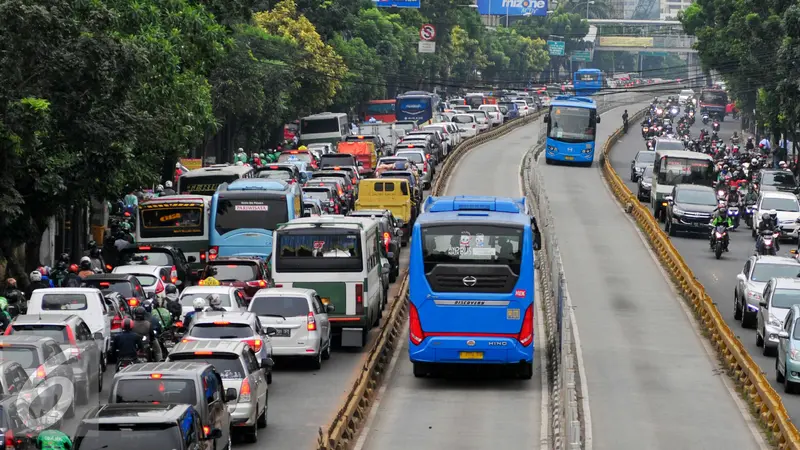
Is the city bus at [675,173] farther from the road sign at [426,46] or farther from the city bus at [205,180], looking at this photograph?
the road sign at [426,46]

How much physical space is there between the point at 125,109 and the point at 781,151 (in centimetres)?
5211

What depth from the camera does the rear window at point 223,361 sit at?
21.0 meters

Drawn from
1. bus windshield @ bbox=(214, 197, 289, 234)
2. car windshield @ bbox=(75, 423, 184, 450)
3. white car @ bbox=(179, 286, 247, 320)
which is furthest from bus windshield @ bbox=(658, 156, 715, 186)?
car windshield @ bbox=(75, 423, 184, 450)

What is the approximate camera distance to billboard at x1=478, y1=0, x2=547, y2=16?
15450 cm

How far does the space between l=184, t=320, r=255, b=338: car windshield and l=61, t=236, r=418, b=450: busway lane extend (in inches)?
54.5

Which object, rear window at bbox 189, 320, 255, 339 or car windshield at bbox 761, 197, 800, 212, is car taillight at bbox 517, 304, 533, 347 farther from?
car windshield at bbox 761, 197, 800, 212

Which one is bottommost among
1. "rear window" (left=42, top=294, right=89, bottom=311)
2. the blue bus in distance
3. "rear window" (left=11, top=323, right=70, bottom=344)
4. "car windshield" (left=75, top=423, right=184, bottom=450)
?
the blue bus in distance

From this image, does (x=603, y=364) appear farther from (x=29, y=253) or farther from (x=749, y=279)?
(x=29, y=253)

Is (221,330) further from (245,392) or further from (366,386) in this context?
(245,392)

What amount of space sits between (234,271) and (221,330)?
29.9 feet

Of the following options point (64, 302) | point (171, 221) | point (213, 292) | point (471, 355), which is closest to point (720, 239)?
point (171, 221)

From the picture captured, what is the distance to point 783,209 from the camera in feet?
174

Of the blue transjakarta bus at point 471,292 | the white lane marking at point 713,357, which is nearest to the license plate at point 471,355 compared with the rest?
the blue transjakarta bus at point 471,292

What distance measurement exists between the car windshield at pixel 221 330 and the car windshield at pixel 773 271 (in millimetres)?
14710
